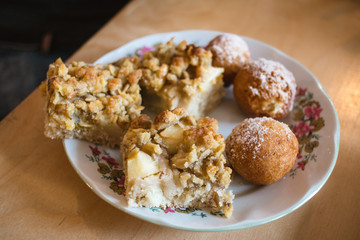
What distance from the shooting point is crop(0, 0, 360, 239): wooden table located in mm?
1068

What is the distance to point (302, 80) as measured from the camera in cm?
149

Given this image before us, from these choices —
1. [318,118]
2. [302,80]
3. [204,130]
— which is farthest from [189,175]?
[302,80]

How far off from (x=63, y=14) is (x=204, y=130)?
221 cm

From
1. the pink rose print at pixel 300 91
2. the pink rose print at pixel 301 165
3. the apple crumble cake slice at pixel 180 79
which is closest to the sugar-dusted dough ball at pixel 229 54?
the apple crumble cake slice at pixel 180 79

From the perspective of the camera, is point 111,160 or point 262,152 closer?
point 262,152

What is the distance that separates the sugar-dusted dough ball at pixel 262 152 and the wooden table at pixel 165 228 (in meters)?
0.16

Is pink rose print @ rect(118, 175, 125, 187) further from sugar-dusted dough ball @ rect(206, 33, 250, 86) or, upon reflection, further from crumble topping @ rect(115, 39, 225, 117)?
sugar-dusted dough ball @ rect(206, 33, 250, 86)

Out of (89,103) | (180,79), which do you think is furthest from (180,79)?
(89,103)

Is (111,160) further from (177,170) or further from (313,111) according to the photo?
(313,111)

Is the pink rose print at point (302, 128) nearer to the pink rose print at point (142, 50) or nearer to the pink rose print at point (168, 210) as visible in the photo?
the pink rose print at point (168, 210)

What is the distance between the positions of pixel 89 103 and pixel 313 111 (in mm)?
896

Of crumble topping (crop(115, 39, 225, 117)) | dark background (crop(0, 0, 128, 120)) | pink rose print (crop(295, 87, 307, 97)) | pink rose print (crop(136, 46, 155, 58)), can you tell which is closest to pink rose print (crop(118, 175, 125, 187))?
crumble topping (crop(115, 39, 225, 117))

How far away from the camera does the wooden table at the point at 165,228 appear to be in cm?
107

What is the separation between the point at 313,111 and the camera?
136 centimetres
